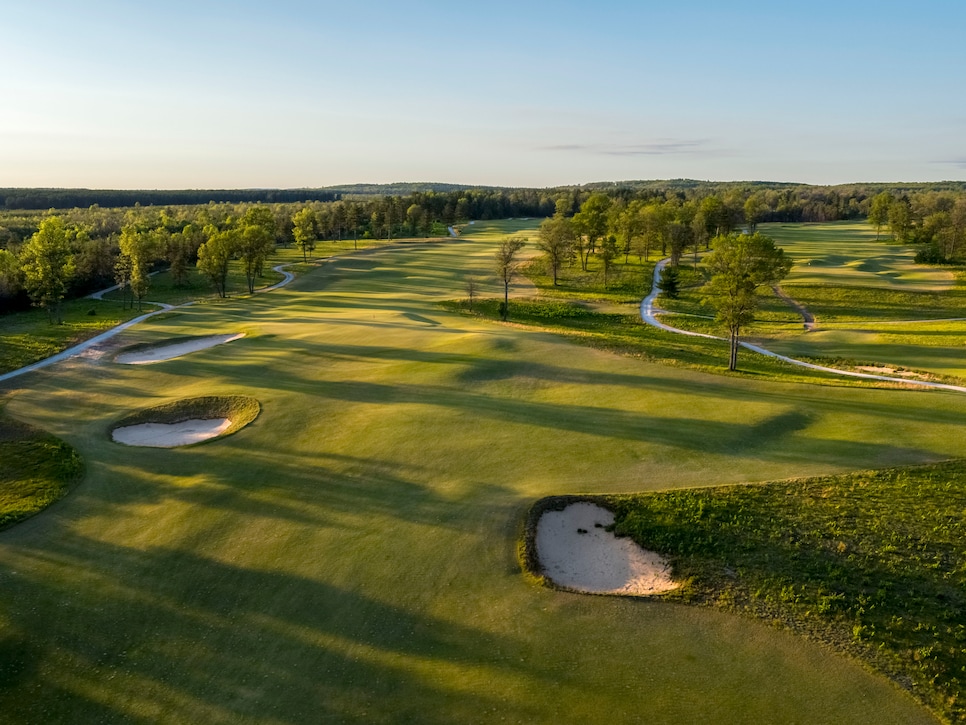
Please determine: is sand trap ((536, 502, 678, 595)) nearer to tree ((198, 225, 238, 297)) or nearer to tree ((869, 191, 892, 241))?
tree ((198, 225, 238, 297))

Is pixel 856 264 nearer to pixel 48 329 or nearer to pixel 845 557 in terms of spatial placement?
pixel 845 557

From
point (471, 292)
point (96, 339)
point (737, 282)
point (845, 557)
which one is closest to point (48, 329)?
point (96, 339)

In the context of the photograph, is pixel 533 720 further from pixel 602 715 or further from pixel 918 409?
pixel 918 409

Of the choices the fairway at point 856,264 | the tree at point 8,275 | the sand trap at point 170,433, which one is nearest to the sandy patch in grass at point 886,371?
the fairway at point 856,264

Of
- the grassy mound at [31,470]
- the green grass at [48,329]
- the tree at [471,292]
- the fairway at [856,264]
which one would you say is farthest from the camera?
the fairway at [856,264]

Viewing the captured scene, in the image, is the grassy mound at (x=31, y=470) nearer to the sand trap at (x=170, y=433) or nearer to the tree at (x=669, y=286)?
the sand trap at (x=170, y=433)
